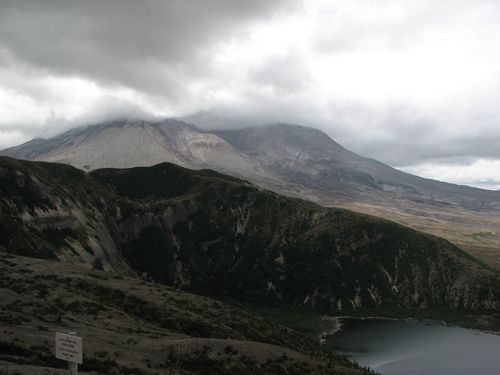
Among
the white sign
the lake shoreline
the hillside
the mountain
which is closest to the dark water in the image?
the lake shoreline

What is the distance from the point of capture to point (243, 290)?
188 meters

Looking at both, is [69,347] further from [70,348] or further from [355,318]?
[355,318]

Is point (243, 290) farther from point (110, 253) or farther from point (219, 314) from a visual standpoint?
point (219, 314)

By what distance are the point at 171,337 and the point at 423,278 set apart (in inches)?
5930

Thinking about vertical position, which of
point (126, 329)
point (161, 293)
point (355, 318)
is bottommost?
point (355, 318)

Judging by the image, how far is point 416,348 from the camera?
128000 mm

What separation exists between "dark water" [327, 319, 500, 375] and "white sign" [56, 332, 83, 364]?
92.0 meters

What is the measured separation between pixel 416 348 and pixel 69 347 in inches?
4754

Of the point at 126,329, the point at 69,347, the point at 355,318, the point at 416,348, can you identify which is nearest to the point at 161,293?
the point at 126,329

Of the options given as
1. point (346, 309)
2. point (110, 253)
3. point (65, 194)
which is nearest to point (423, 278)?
point (346, 309)

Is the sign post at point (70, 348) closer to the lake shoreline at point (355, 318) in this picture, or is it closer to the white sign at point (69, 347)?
the white sign at point (69, 347)

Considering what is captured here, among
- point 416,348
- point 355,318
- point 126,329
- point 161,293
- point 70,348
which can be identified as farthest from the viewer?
point 355,318

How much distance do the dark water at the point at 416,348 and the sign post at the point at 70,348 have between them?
301 ft

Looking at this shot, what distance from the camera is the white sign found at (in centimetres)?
2534
